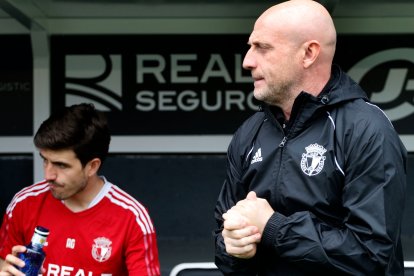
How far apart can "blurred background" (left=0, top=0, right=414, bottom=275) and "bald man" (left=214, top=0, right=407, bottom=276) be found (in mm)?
1988

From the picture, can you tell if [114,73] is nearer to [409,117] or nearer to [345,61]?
[345,61]

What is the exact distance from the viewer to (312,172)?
1694 millimetres

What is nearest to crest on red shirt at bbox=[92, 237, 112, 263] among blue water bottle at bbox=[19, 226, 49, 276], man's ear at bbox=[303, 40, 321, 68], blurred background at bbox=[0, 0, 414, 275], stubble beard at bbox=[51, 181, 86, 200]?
stubble beard at bbox=[51, 181, 86, 200]

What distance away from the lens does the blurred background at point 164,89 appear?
379 centimetres

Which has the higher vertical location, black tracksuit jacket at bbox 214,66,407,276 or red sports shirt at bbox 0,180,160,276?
black tracksuit jacket at bbox 214,66,407,276

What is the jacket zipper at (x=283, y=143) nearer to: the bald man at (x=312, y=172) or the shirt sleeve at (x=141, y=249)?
the bald man at (x=312, y=172)

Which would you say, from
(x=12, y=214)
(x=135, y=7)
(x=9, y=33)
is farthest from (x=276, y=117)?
(x=9, y=33)

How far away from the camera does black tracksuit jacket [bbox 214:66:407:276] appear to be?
1.62 metres

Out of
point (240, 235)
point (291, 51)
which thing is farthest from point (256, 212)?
point (291, 51)

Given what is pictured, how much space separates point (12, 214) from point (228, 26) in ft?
5.99

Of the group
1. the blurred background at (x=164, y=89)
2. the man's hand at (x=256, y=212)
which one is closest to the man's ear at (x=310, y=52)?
the man's hand at (x=256, y=212)

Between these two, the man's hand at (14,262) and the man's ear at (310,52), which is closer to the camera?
the man's ear at (310,52)

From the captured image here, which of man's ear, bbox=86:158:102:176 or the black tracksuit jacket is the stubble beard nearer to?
man's ear, bbox=86:158:102:176

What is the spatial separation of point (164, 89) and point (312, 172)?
2207mm
